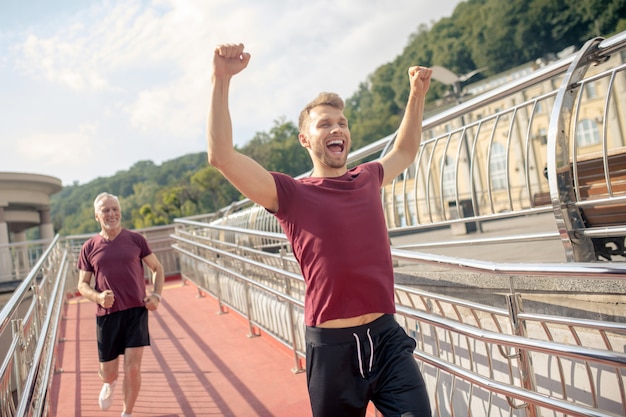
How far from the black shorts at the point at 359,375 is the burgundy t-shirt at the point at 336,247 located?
0.09 m

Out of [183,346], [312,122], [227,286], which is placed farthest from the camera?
[227,286]

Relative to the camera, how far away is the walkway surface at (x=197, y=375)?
4.42m

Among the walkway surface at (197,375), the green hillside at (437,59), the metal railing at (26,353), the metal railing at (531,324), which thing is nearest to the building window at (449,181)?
the metal railing at (531,324)

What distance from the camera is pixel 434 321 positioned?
2693mm

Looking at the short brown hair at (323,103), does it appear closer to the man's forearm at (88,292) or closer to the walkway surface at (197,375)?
the walkway surface at (197,375)

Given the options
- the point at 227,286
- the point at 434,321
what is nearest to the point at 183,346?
the point at 227,286

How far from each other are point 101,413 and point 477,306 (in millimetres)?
3466

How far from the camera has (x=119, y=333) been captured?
4320 mm

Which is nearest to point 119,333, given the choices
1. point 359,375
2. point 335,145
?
point 359,375

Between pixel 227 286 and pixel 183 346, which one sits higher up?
pixel 227 286

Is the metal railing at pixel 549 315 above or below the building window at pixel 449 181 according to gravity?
below

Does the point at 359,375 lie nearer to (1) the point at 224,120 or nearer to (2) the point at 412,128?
(1) the point at 224,120

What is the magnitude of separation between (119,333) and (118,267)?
0.54m

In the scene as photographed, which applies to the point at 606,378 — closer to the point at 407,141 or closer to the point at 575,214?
the point at 575,214
